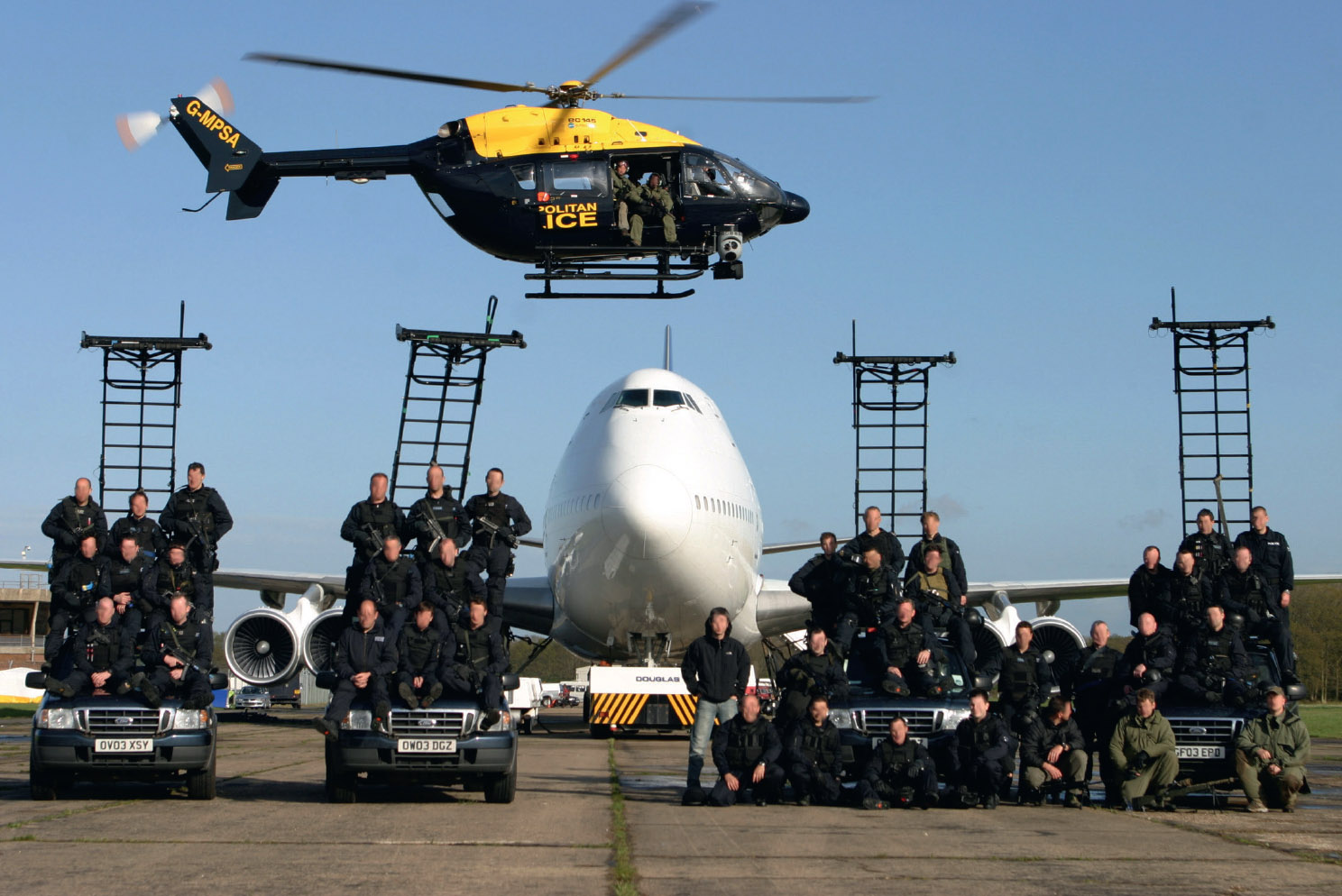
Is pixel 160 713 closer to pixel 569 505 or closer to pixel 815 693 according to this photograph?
pixel 815 693

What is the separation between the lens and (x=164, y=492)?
28.0m

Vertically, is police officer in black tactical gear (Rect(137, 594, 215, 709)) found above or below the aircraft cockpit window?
below

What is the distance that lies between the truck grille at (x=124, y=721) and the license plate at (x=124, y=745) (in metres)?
0.05

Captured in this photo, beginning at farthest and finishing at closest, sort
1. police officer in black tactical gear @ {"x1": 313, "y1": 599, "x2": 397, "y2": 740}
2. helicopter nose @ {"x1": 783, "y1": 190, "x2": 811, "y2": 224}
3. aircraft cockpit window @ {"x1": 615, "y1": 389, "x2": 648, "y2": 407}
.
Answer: aircraft cockpit window @ {"x1": 615, "y1": 389, "x2": 648, "y2": 407} < helicopter nose @ {"x1": 783, "y1": 190, "x2": 811, "y2": 224} < police officer in black tactical gear @ {"x1": 313, "y1": 599, "x2": 397, "y2": 740}

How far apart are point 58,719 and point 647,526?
10.2 meters

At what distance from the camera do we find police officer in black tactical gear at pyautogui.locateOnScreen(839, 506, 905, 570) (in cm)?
1576

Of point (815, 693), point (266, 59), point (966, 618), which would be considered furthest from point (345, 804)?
point (266, 59)

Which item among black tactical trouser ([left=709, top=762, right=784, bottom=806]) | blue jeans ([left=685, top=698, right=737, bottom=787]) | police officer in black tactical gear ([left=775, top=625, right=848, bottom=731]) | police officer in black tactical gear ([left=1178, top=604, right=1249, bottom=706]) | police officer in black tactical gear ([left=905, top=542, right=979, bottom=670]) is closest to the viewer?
black tactical trouser ([left=709, top=762, right=784, bottom=806])

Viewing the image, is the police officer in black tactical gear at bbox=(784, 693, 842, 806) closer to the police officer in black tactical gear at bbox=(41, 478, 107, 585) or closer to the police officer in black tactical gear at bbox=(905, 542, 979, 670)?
the police officer in black tactical gear at bbox=(905, 542, 979, 670)

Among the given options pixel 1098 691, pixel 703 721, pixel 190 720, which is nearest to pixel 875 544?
pixel 1098 691

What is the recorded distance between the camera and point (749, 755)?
1173 centimetres

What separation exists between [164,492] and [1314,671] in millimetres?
64572

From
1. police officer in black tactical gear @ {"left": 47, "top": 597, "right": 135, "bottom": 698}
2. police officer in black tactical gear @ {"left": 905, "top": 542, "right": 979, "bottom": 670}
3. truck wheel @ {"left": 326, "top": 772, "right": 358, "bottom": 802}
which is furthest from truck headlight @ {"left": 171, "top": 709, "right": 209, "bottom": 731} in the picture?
police officer in black tactical gear @ {"left": 905, "top": 542, "right": 979, "bottom": 670}

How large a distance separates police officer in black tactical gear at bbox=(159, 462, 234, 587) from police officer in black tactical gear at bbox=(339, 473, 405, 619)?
5.89 ft
